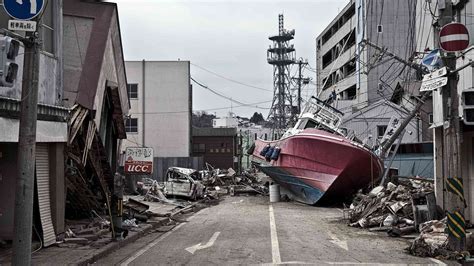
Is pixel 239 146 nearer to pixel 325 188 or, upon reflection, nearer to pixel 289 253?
pixel 325 188

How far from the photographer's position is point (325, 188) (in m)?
25.0

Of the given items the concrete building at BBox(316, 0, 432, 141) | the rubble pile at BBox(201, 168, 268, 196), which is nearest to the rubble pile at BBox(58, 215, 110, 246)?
the rubble pile at BBox(201, 168, 268, 196)

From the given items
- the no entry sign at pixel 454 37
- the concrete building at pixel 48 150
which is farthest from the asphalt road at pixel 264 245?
the no entry sign at pixel 454 37

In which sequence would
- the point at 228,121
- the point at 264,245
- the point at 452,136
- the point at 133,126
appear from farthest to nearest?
1. the point at 228,121
2. the point at 133,126
3. the point at 264,245
4. the point at 452,136

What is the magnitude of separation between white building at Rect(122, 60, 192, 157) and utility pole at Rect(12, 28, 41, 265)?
43.9 metres

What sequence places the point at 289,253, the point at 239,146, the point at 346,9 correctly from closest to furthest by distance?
1. the point at 289,253
2. the point at 346,9
3. the point at 239,146

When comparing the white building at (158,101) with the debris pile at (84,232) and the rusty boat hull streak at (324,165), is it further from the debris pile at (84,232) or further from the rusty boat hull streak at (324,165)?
the debris pile at (84,232)

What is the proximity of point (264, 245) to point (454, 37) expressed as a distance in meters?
6.28

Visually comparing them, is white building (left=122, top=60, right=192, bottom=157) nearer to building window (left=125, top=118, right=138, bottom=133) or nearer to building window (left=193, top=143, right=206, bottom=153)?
building window (left=125, top=118, right=138, bottom=133)

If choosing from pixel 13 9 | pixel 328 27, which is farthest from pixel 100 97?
pixel 328 27

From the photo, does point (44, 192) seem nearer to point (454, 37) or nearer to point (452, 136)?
point (452, 136)

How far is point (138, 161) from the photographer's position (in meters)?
23.9

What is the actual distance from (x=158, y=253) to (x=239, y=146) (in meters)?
54.1

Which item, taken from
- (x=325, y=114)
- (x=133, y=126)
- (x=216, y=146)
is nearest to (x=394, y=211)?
(x=325, y=114)
